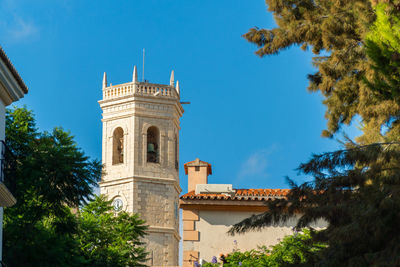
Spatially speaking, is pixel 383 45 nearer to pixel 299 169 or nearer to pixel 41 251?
pixel 299 169

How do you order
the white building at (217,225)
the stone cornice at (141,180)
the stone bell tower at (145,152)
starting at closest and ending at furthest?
1. the white building at (217,225)
2. the stone bell tower at (145,152)
3. the stone cornice at (141,180)

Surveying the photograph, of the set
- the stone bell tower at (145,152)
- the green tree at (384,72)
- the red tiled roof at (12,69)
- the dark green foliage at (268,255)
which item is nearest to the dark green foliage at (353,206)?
the green tree at (384,72)

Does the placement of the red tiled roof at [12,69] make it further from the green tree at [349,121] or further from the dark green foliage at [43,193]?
the dark green foliage at [43,193]

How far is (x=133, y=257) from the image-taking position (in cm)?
3338

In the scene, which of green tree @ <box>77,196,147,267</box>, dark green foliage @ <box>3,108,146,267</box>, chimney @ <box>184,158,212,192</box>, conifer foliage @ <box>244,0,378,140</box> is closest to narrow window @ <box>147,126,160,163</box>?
green tree @ <box>77,196,147,267</box>

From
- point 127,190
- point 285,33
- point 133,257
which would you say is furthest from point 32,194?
point 127,190

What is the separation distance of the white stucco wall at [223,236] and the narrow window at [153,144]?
138 ft

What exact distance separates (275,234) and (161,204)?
39872mm

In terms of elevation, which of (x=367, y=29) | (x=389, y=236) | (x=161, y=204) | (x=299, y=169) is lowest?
(x=389, y=236)

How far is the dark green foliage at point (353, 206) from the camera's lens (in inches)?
539

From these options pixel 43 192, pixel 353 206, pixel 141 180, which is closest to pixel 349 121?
pixel 43 192

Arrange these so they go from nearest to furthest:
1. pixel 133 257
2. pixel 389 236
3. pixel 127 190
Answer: pixel 389 236 → pixel 133 257 → pixel 127 190

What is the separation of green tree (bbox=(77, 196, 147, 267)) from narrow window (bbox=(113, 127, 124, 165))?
29.5 m

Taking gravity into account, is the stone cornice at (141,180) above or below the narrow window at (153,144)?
below
